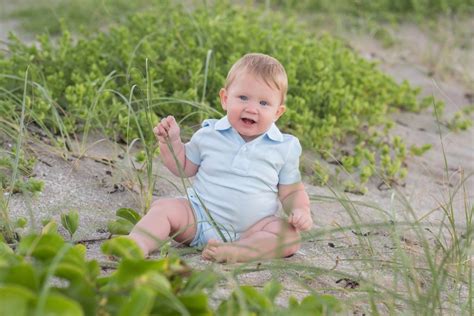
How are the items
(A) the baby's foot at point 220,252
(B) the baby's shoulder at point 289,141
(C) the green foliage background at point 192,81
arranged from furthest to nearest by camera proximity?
(C) the green foliage background at point 192,81 < (B) the baby's shoulder at point 289,141 < (A) the baby's foot at point 220,252

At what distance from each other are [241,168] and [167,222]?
1.07 ft

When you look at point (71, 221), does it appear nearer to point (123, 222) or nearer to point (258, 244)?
point (123, 222)

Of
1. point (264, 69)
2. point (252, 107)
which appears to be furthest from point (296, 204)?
point (264, 69)

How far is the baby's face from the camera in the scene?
3117 mm

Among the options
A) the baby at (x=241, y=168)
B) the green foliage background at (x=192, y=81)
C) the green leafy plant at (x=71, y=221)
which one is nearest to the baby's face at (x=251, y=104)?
the baby at (x=241, y=168)

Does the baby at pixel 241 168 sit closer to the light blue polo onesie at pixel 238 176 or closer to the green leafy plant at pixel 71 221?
the light blue polo onesie at pixel 238 176

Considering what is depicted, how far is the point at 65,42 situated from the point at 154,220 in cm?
207

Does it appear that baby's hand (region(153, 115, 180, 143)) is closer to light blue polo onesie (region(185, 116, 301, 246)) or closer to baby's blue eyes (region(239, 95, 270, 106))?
light blue polo onesie (region(185, 116, 301, 246))

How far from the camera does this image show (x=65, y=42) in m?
4.84

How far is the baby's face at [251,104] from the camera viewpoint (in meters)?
3.12

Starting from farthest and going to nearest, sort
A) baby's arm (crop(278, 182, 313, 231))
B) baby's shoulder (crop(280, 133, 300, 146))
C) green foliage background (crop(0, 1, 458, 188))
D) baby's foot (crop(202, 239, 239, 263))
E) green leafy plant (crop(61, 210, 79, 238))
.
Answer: green foliage background (crop(0, 1, 458, 188)) < baby's shoulder (crop(280, 133, 300, 146)) < green leafy plant (crop(61, 210, 79, 238)) < baby's arm (crop(278, 182, 313, 231)) < baby's foot (crop(202, 239, 239, 263))

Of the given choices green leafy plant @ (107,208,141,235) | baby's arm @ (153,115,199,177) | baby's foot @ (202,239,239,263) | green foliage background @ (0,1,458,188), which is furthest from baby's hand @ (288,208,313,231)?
green foliage background @ (0,1,458,188)

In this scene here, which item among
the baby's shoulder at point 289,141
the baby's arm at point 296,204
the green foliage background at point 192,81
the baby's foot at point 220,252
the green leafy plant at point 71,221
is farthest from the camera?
the green foliage background at point 192,81

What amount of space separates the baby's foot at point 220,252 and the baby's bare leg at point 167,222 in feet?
0.34
